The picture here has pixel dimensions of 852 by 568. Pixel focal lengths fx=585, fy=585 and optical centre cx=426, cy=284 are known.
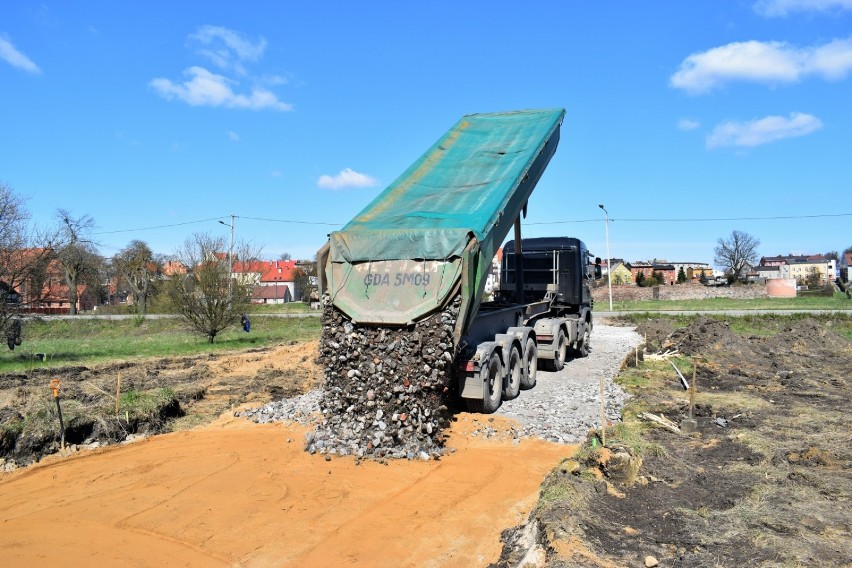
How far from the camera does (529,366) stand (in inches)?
484

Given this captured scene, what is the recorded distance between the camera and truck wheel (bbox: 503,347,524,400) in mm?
10828

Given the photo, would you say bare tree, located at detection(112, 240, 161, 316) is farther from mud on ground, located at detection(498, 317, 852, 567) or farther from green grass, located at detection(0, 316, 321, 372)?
mud on ground, located at detection(498, 317, 852, 567)

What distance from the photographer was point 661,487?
6215 mm

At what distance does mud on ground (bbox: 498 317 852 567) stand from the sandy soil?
0.78 meters

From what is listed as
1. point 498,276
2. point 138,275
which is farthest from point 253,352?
point 138,275

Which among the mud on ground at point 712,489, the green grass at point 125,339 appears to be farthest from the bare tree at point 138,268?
the mud on ground at point 712,489

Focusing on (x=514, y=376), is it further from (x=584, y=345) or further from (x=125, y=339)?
(x=125, y=339)

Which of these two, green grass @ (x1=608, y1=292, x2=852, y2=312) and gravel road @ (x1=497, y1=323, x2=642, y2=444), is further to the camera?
green grass @ (x1=608, y1=292, x2=852, y2=312)

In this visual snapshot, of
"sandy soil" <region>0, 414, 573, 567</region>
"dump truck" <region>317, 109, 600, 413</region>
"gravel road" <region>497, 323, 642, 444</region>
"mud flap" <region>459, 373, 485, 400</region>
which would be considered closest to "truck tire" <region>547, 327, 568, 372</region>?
"dump truck" <region>317, 109, 600, 413</region>

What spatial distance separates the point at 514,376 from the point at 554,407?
A: 1.06 meters

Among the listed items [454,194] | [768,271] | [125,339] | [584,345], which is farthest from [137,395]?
[768,271]

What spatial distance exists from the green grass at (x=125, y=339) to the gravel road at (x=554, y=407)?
1164 cm

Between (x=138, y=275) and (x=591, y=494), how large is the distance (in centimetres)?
5143

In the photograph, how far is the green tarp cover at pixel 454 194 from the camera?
905 centimetres
